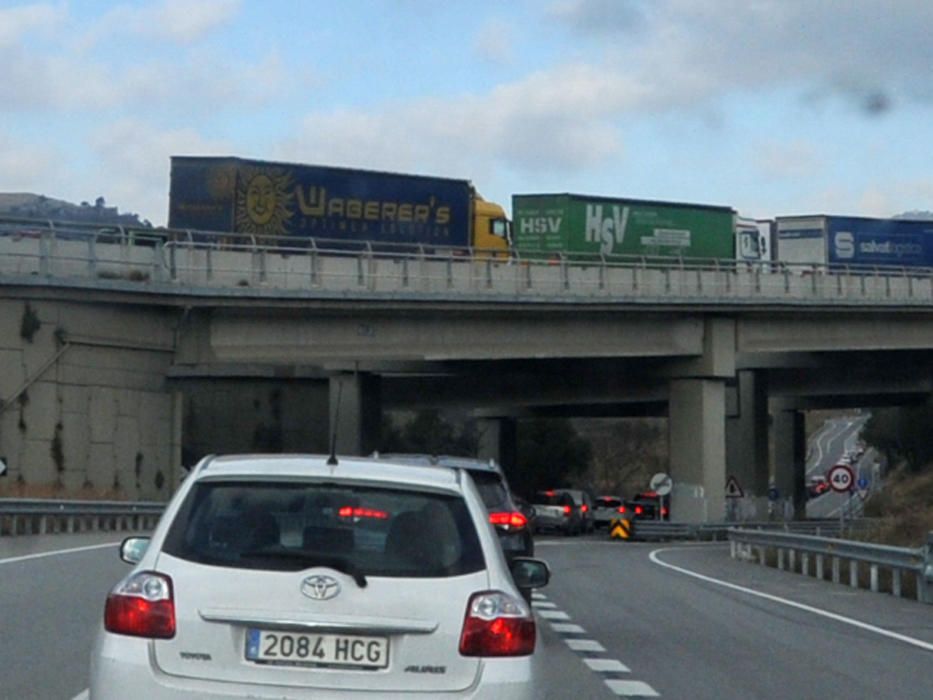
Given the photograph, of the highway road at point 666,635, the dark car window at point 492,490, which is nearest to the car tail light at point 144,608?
the highway road at point 666,635

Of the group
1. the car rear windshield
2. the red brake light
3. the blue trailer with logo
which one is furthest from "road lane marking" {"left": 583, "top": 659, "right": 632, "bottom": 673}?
the blue trailer with logo

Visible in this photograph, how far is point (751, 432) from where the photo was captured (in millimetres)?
76625

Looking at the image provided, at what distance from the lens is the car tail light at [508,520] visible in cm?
1669

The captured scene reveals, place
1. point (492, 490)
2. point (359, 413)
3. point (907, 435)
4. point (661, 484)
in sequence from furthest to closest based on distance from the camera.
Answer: point (907, 435)
point (359, 413)
point (661, 484)
point (492, 490)

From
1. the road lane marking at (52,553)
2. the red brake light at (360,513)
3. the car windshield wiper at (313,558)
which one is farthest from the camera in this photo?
the road lane marking at (52,553)

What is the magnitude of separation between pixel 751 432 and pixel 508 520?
200ft

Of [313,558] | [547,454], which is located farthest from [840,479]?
[547,454]

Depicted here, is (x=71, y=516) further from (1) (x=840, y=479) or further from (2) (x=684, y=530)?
(2) (x=684, y=530)

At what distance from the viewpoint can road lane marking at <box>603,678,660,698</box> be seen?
12562 mm

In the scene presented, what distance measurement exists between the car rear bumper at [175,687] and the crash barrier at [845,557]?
1603 centimetres

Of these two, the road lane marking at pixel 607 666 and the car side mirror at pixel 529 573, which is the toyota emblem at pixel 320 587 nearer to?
the car side mirror at pixel 529 573

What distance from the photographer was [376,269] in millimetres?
49219

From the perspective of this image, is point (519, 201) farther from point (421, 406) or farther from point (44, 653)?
point (44, 653)

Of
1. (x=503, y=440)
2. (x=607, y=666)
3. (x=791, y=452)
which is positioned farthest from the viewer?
(x=791, y=452)
